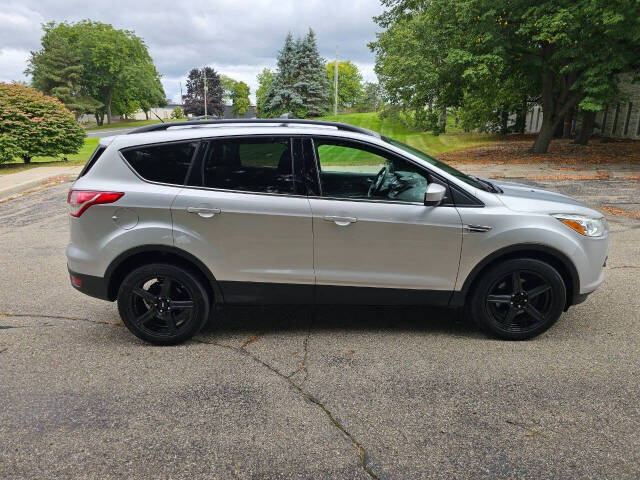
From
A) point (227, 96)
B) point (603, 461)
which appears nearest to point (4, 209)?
point (603, 461)

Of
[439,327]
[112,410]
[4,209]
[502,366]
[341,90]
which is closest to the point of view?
[112,410]

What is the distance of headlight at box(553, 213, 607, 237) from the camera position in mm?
3818

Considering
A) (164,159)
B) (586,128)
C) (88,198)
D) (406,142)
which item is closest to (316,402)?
(164,159)

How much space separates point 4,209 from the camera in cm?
1044

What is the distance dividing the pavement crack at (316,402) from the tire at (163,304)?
10.1 inches

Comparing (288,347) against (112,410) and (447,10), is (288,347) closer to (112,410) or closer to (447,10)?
(112,410)

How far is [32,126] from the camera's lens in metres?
17.6

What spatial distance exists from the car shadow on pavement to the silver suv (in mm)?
432

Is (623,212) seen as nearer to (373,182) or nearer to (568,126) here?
(373,182)

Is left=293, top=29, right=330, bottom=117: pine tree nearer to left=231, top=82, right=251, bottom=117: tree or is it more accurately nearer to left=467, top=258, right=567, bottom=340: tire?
left=467, top=258, right=567, bottom=340: tire

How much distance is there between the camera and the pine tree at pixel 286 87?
49.5 metres

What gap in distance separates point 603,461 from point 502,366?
1.05m

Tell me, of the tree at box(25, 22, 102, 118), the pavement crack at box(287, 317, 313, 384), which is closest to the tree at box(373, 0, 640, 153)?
the pavement crack at box(287, 317, 313, 384)

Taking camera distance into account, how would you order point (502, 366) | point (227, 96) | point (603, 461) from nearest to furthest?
point (603, 461) < point (502, 366) < point (227, 96)
